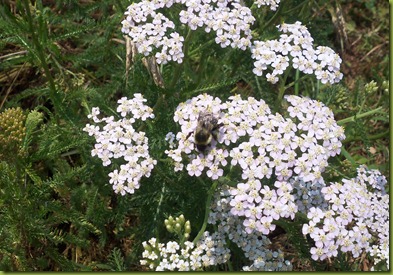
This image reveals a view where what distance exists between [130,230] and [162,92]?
144 centimetres

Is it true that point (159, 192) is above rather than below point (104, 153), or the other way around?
below

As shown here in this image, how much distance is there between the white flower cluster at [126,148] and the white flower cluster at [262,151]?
9.7 inches

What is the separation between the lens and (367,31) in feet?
26.4

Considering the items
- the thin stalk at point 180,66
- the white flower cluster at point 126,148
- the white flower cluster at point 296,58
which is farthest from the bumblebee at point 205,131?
the white flower cluster at point 296,58

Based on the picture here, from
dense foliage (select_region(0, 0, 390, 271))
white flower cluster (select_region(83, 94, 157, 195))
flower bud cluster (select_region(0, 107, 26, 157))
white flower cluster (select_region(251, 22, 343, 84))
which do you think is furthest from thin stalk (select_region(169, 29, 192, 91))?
flower bud cluster (select_region(0, 107, 26, 157))

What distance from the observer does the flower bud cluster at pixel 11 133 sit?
3.75m

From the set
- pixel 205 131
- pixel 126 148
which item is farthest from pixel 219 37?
pixel 126 148

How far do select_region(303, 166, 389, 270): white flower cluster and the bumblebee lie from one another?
981mm

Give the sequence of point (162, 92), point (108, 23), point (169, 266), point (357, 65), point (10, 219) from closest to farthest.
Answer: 1. point (169, 266)
2. point (10, 219)
3. point (162, 92)
4. point (108, 23)
5. point (357, 65)

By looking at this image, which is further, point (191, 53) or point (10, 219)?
point (191, 53)

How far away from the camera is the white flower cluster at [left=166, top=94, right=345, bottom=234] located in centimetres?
399

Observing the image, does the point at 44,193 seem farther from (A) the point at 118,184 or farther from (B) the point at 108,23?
(B) the point at 108,23

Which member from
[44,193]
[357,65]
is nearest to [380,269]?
[44,193]

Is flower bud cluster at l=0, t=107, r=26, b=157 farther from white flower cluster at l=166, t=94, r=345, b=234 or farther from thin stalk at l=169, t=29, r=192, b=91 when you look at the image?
thin stalk at l=169, t=29, r=192, b=91
